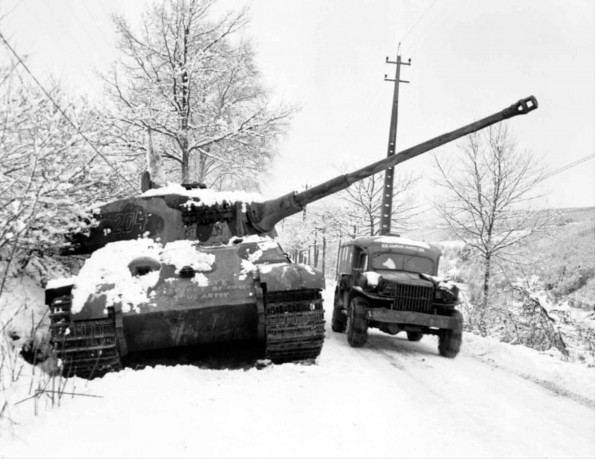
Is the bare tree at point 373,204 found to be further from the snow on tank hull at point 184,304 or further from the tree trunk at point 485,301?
the snow on tank hull at point 184,304

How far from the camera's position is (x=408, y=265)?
8992mm

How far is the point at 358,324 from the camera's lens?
7.85 meters

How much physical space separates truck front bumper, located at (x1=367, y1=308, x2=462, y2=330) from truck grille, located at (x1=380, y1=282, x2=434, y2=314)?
28cm

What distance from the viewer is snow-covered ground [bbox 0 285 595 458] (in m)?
3.35

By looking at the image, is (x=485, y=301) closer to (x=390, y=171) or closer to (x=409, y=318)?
(x=390, y=171)

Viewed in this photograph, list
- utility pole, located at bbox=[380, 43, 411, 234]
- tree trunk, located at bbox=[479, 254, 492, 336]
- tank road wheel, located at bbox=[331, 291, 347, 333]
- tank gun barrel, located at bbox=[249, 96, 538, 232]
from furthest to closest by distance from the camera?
utility pole, located at bbox=[380, 43, 411, 234], tree trunk, located at bbox=[479, 254, 492, 336], tank road wheel, located at bbox=[331, 291, 347, 333], tank gun barrel, located at bbox=[249, 96, 538, 232]

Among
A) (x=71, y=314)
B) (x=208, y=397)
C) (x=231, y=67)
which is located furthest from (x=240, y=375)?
(x=231, y=67)

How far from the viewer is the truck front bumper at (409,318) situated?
7.70 metres

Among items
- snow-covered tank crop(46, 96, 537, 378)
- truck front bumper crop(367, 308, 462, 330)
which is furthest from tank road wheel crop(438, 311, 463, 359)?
snow-covered tank crop(46, 96, 537, 378)

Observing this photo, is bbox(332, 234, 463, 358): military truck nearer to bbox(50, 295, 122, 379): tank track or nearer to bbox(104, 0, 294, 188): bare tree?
bbox(50, 295, 122, 379): tank track

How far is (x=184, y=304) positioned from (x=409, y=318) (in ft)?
12.7

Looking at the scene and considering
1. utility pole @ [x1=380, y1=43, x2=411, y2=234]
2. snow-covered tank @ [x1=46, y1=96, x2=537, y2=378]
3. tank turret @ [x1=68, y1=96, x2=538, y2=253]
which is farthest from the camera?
utility pole @ [x1=380, y1=43, x2=411, y2=234]

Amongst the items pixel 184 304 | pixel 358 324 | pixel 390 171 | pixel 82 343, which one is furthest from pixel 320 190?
pixel 390 171

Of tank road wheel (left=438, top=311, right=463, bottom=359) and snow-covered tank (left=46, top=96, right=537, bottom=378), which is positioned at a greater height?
snow-covered tank (left=46, top=96, right=537, bottom=378)
